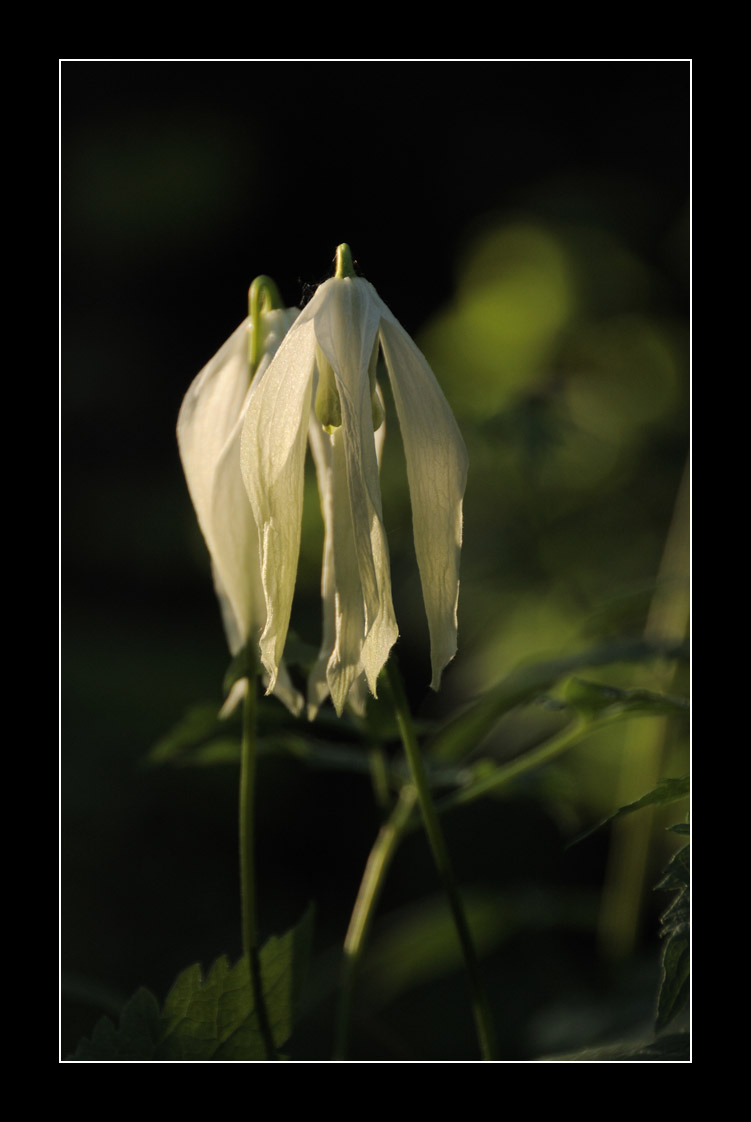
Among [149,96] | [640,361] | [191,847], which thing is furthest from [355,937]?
[149,96]

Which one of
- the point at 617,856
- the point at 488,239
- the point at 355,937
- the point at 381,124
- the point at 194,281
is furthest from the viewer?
the point at 194,281

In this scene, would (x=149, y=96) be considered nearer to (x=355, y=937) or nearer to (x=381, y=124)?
(x=381, y=124)

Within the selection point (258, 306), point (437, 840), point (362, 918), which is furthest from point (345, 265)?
point (362, 918)

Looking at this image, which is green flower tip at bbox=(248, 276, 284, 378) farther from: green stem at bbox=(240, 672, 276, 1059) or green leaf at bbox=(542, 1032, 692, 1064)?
green leaf at bbox=(542, 1032, 692, 1064)

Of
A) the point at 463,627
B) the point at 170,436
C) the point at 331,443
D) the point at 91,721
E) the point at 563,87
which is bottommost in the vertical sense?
the point at 91,721

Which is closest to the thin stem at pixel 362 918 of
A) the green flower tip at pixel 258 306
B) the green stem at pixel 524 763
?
the green stem at pixel 524 763

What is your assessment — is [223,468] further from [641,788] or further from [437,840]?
[641,788]

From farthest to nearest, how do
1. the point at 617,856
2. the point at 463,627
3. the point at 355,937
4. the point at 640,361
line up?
1. the point at 640,361
2. the point at 463,627
3. the point at 617,856
4. the point at 355,937
